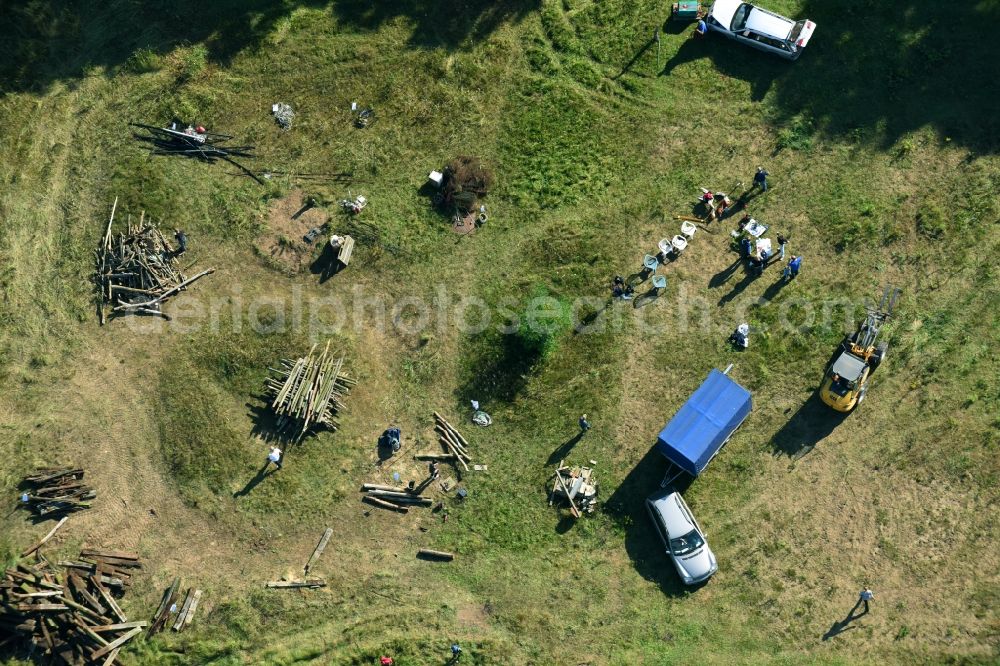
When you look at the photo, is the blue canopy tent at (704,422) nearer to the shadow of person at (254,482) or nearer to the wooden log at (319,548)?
the wooden log at (319,548)

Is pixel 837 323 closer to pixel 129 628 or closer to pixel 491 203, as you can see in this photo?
pixel 491 203

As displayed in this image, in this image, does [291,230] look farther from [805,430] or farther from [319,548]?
[805,430]

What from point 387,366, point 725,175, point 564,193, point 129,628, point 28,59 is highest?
point 725,175

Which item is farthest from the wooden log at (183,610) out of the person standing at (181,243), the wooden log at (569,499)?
the wooden log at (569,499)

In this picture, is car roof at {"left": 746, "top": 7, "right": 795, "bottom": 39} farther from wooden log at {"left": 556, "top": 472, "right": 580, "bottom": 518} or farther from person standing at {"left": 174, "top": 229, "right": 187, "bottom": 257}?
person standing at {"left": 174, "top": 229, "right": 187, "bottom": 257}

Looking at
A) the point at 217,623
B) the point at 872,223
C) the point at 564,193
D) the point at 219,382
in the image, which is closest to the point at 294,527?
the point at 217,623

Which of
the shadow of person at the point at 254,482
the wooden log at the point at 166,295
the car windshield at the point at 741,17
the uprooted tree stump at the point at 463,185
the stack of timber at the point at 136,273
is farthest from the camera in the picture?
the car windshield at the point at 741,17
